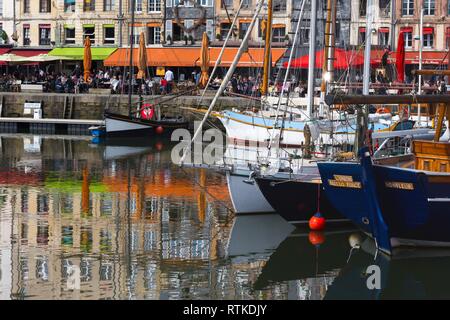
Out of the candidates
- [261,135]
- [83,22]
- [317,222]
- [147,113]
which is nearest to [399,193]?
[317,222]

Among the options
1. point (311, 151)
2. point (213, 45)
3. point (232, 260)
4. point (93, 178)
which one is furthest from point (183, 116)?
point (232, 260)

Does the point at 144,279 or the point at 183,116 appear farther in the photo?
the point at 183,116

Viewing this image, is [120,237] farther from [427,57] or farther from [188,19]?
[188,19]

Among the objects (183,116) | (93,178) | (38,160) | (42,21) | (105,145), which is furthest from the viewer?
(42,21)

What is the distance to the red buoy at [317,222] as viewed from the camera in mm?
30938

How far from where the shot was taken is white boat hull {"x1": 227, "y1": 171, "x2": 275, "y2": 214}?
1275 inches

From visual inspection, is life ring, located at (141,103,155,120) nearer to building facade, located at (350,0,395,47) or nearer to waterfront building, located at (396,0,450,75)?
building facade, located at (350,0,395,47)

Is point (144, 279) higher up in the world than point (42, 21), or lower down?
lower down

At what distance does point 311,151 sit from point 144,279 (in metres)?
9.65

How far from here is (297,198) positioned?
30891 mm

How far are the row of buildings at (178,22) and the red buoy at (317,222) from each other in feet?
147

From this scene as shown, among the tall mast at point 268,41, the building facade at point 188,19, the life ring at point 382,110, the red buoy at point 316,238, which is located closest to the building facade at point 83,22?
the building facade at point 188,19

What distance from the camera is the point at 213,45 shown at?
78.9 meters

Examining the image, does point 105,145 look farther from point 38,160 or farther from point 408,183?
point 408,183
